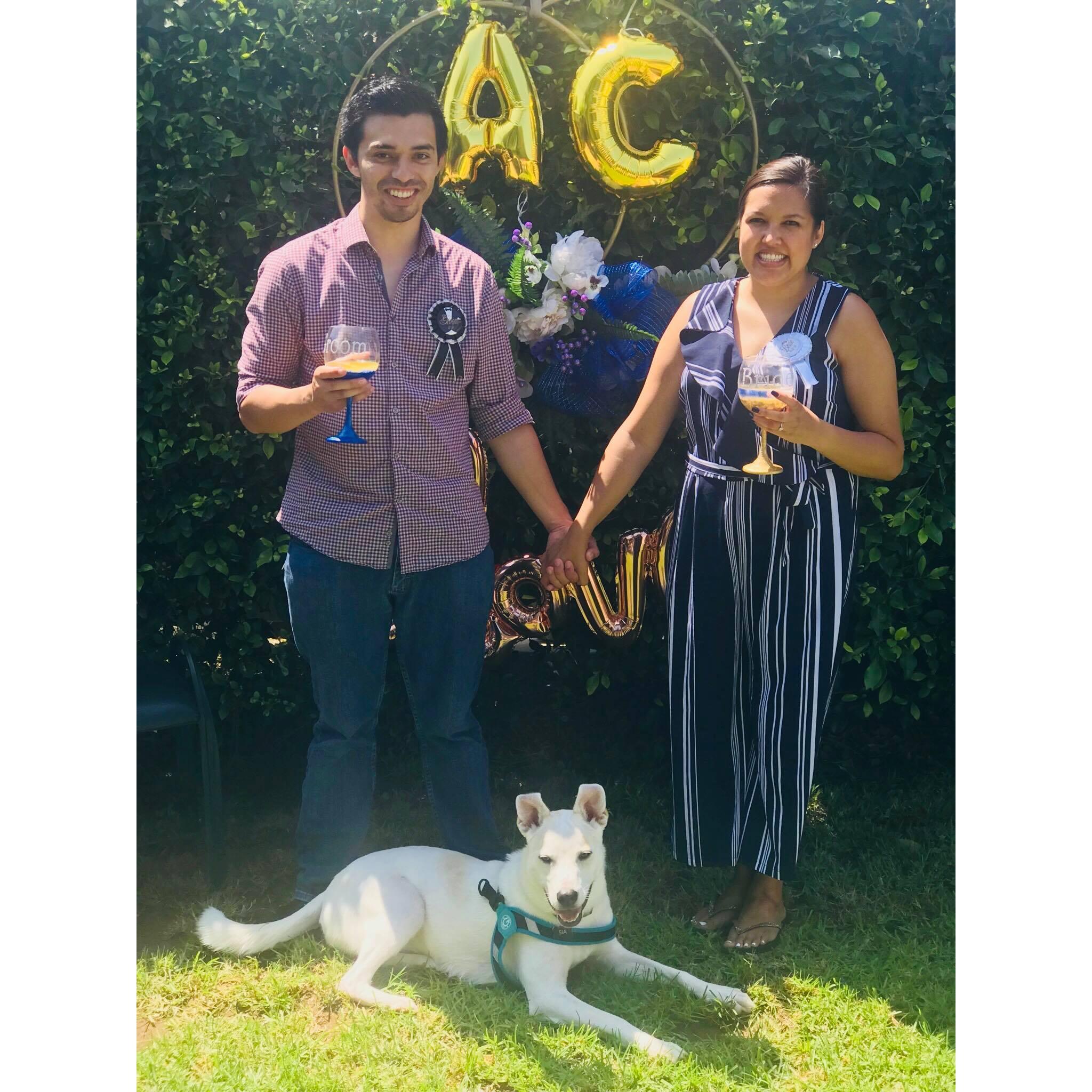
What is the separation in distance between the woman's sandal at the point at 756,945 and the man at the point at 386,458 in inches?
34.7

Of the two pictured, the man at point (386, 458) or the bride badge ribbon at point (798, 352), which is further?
the man at point (386, 458)

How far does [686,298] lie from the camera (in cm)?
366

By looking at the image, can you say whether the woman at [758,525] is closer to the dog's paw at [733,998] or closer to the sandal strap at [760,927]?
the sandal strap at [760,927]

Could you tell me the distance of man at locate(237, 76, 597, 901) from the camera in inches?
129

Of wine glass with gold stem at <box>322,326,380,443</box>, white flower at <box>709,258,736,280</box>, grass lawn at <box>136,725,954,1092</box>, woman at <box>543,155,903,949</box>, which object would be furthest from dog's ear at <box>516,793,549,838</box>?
white flower at <box>709,258,736,280</box>

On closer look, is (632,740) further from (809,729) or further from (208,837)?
(208,837)

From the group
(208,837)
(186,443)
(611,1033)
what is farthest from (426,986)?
(186,443)

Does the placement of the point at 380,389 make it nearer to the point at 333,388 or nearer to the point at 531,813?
the point at 333,388

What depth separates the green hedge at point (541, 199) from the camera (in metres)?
3.83

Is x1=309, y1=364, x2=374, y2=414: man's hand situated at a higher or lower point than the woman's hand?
higher

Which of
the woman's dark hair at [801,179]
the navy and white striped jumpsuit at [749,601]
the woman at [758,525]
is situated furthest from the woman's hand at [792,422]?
the woman's dark hair at [801,179]

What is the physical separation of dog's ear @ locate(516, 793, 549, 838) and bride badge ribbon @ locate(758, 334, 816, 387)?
4.29 feet

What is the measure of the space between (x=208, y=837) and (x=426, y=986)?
94 centimetres

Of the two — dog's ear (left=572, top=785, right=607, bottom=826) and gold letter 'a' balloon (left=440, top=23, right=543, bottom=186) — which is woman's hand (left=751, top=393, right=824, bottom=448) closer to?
dog's ear (left=572, top=785, right=607, bottom=826)
